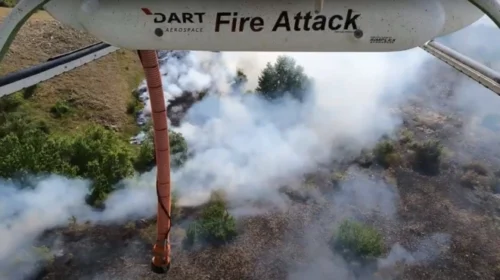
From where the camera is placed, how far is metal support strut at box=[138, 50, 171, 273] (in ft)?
25.6

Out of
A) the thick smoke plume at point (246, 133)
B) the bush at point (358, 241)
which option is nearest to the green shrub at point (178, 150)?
the thick smoke plume at point (246, 133)

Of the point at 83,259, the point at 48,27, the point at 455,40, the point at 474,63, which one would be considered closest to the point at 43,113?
the point at 48,27

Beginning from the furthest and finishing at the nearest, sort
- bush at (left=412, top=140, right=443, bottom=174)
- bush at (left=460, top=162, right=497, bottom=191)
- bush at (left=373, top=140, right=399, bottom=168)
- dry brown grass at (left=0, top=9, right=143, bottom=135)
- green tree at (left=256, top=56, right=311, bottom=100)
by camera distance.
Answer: green tree at (left=256, top=56, right=311, bottom=100) → dry brown grass at (left=0, top=9, right=143, bottom=135) → bush at (left=373, top=140, right=399, bottom=168) → bush at (left=412, top=140, right=443, bottom=174) → bush at (left=460, top=162, right=497, bottom=191)

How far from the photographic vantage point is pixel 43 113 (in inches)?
743

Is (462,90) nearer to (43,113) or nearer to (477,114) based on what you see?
(477,114)

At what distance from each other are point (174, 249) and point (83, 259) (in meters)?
2.41

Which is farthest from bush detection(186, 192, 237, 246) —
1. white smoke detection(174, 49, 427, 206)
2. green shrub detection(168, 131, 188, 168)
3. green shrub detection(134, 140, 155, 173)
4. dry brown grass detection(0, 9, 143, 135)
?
dry brown grass detection(0, 9, 143, 135)

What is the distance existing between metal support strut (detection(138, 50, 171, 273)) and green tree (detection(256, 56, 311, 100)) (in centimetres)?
1217

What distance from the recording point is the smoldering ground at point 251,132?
49.4 feet

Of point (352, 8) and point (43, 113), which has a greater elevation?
point (352, 8)

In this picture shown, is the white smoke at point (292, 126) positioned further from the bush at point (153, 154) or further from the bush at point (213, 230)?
the bush at point (213, 230)

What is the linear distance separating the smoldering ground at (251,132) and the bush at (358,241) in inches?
78.8

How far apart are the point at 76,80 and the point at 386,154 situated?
12.5 meters

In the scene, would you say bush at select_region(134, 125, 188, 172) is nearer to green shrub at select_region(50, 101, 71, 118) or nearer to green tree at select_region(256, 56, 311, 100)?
green shrub at select_region(50, 101, 71, 118)
